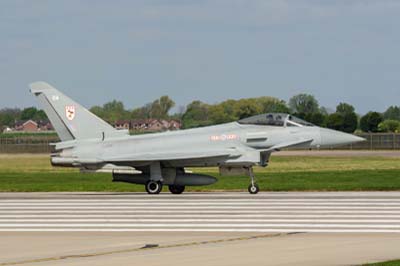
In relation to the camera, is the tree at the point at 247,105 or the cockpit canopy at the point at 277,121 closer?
the cockpit canopy at the point at 277,121

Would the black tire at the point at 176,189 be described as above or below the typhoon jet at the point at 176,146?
below

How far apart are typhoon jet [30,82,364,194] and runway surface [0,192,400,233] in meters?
1.57

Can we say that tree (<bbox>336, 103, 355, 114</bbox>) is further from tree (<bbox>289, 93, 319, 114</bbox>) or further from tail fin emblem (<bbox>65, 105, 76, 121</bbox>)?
tail fin emblem (<bbox>65, 105, 76, 121</bbox>)

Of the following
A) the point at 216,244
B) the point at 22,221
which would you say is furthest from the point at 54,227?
the point at 216,244

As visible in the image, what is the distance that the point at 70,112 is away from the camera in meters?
31.9

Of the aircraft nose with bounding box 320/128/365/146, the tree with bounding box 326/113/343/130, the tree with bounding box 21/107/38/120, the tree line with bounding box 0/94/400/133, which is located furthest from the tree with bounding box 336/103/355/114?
the aircraft nose with bounding box 320/128/365/146

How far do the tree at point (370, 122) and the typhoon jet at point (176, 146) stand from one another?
3909 inches

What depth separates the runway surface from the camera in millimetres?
19828

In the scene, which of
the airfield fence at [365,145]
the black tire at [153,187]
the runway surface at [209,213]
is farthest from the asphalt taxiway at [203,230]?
the airfield fence at [365,145]

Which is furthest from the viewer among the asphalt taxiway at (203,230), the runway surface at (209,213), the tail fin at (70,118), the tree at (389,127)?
the tree at (389,127)

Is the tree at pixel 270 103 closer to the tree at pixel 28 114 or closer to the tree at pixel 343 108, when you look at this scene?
the tree at pixel 343 108

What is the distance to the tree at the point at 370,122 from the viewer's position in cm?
12979

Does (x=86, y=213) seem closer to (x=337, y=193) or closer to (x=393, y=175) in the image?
(x=337, y=193)

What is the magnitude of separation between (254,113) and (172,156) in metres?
70.0
